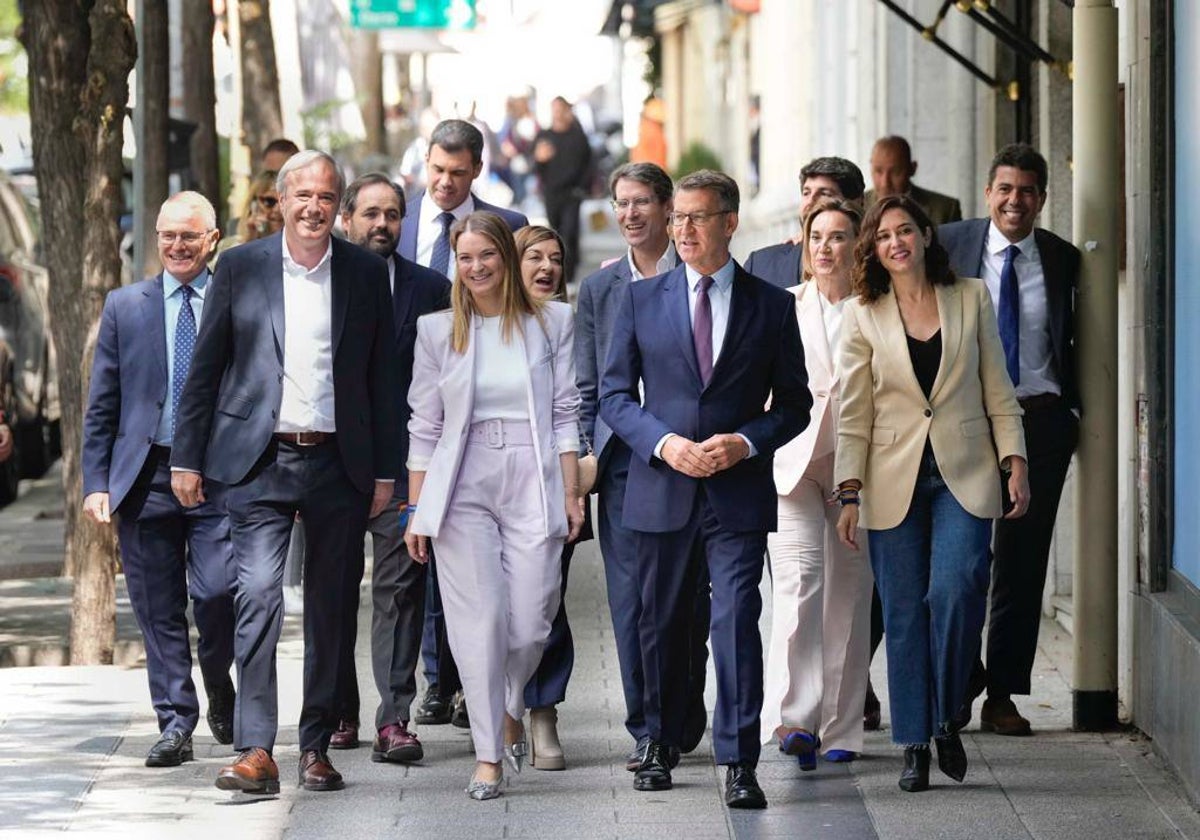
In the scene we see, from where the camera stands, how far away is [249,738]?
8.45 m

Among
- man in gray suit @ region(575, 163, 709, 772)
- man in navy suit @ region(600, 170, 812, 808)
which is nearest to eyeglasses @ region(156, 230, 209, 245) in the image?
man in gray suit @ region(575, 163, 709, 772)

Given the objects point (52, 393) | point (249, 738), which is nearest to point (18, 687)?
point (249, 738)

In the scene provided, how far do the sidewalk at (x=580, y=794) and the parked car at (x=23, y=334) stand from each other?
9.34 meters

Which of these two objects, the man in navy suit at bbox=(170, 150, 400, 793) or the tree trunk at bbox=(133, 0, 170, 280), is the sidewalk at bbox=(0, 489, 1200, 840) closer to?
the man in navy suit at bbox=(170, 150, 400, 793)

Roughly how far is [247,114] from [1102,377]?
1571 centimetres

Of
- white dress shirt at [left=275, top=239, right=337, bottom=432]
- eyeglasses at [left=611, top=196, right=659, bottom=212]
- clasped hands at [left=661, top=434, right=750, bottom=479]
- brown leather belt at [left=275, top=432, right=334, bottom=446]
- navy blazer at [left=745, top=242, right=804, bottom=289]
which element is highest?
eyeglasses at [left=611, top=196, right=659, bottom=212]

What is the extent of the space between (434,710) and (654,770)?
Result: 5.12 ft

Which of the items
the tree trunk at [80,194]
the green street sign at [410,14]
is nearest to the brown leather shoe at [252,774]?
the tree trunk at [80,194]

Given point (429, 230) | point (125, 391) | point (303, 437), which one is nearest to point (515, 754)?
point (303, 437)

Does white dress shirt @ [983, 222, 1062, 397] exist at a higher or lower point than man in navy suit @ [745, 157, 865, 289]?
lower

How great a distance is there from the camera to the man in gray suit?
28.8ft

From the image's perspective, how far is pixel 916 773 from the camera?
8.48 metres

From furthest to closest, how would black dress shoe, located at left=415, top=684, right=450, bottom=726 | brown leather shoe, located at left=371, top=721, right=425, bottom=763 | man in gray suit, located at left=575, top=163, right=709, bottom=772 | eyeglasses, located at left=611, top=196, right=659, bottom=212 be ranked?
black dress shoe, located at left=415, top=684, right=450, bottom=726, eyeglasses, located at left=611, top=196, right=659, bottom=212, brown leather shoe, located at left=371, top=721, right=425, bottom=763, man in gray suit, located at left=575, top=163, right=709, bottom=772

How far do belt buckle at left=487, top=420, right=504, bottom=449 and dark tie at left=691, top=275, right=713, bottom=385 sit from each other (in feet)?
2.20
